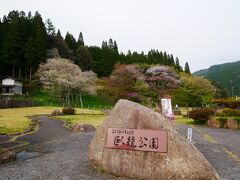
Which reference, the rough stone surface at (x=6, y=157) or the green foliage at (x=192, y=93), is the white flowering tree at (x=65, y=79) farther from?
the rough stone surface at (x=6, y=157)

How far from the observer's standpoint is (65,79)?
174 ft

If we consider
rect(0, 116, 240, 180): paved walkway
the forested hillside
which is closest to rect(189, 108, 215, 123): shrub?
rect(0, 116, 240, 180): paved walkway

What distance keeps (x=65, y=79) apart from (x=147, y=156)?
4643cm

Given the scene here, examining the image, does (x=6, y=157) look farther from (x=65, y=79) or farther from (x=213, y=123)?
(x=65, y=79)

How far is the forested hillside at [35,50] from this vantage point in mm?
62281

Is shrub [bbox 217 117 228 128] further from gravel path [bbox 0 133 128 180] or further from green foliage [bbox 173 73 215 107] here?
green foliage [bbox 173 73 215 107]

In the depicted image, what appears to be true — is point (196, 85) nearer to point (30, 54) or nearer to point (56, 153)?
point (30, 54)

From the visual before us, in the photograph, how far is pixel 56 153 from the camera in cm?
1143

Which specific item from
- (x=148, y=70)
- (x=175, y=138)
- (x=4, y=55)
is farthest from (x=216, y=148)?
(x=4, y=55)

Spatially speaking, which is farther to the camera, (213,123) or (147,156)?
(213,123)

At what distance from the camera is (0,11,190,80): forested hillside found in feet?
204

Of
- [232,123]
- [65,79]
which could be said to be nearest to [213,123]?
[232,123]

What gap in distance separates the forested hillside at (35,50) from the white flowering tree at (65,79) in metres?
5.39

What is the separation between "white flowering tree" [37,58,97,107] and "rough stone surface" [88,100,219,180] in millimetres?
44817
